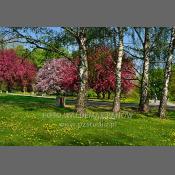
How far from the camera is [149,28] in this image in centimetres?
1742

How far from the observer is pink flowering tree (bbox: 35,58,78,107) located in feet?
56.7

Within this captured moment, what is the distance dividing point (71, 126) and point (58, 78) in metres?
2.56

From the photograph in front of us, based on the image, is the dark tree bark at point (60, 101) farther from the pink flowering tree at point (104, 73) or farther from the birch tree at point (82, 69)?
the pink flowering tree at point (104, 73)

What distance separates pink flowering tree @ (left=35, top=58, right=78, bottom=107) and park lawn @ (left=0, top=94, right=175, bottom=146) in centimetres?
38

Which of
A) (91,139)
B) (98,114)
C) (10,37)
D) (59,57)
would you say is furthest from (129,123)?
(10,37)

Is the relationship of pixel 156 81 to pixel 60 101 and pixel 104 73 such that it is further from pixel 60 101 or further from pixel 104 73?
pixel 60 101

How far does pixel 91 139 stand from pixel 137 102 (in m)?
3.54

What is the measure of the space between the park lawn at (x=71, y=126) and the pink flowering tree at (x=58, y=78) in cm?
38

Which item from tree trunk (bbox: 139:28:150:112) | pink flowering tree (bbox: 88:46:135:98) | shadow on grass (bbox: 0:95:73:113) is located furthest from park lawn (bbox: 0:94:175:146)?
pink flowering tree (bbox: 88:46:135:98)

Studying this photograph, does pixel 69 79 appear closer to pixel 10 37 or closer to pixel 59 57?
pixel 59 57

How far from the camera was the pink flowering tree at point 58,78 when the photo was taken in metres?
17.3

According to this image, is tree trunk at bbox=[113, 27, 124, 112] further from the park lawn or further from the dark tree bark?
the dark tree bark

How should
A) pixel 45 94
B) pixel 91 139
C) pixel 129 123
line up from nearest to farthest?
pixel 91 139, pixel 129 123, pixel 45 94

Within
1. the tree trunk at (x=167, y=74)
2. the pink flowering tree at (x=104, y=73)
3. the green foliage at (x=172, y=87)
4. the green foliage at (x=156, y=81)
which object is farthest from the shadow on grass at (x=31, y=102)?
the green foliage at (x=172, y=87)
